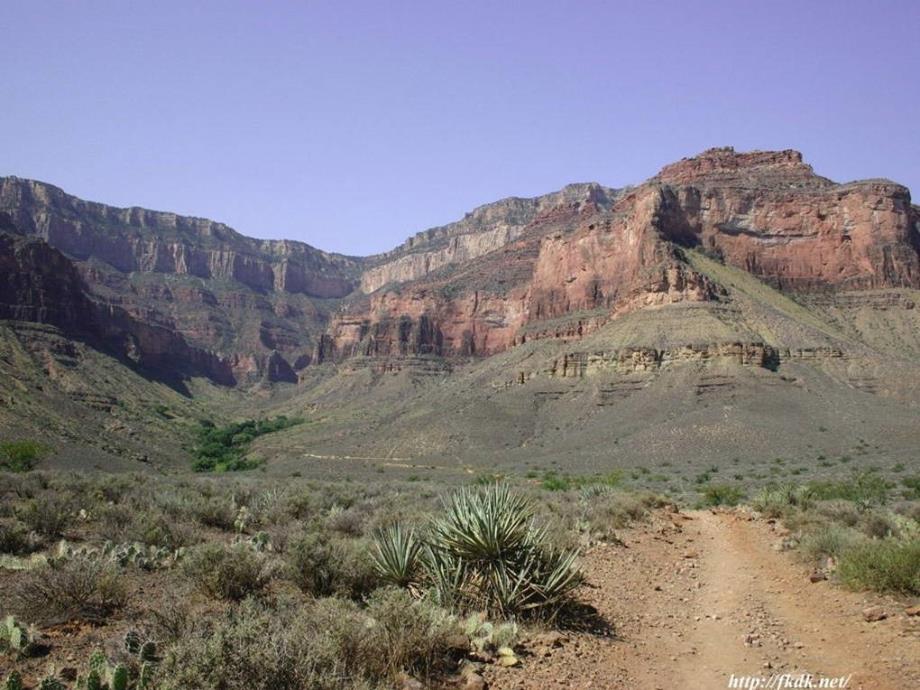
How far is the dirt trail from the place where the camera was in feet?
23.9

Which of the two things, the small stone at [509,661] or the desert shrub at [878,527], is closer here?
the small stone at [509,661]

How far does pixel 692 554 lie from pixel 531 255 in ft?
449

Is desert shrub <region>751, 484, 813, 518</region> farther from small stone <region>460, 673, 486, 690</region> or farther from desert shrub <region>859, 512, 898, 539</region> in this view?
small stone <region>460, 673, 486, 690</region>

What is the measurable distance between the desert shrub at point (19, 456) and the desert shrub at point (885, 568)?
4181 centimetres

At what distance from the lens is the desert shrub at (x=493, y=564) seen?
350 inches

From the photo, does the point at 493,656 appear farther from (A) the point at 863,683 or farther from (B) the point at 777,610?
(B) the point at 777,610

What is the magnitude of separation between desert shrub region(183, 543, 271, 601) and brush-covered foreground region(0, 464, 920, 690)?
21mm

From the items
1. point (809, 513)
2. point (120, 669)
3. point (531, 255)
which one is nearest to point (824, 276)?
point (531, 255)

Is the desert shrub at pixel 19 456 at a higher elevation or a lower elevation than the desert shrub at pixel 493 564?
lower

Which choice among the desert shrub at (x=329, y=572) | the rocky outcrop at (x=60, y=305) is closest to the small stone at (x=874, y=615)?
the desert shrub at (x=329, y=572)

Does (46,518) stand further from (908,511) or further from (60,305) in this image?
(60,305)

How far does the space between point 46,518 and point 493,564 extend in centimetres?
1089

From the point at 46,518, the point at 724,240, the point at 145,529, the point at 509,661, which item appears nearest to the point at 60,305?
the point at 724,240

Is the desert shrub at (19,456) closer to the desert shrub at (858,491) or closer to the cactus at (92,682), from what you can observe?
the cactus at (92,682)
